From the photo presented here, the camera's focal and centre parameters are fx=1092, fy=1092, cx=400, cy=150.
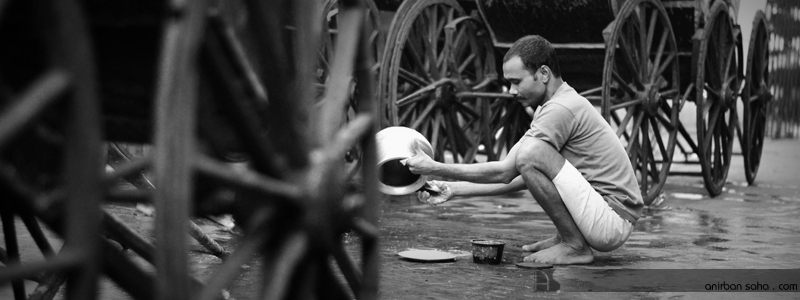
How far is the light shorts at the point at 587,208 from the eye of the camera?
437cm

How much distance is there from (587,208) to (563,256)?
0.22 metres

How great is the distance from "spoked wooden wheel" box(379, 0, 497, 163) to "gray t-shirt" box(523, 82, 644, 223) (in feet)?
7.77

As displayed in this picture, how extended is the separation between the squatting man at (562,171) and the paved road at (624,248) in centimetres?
15

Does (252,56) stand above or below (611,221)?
above

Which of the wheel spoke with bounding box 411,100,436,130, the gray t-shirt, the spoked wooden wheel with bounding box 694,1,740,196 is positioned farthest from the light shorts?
the spoked wooden wheel with bounding box 694,1,740,196

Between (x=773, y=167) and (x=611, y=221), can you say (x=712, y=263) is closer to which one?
(x=611, y=221)

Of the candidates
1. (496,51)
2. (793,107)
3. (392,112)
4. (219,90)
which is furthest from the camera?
(793,107)

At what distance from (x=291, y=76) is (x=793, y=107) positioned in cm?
1751

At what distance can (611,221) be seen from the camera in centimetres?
441

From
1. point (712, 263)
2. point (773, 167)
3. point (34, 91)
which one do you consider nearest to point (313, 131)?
point (34, 91)

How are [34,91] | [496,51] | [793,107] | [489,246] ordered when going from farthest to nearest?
[793,107] → [496,51] → [489,246] → [34,91]

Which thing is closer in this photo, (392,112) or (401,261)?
(401,261)

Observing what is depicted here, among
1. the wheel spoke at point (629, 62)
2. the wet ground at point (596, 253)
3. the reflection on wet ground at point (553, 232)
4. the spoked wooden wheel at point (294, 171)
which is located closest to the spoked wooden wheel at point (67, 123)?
the spoked wooden wheel at point (294, 171)

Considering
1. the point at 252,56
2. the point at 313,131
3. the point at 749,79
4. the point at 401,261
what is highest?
the point at 749,79
